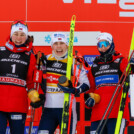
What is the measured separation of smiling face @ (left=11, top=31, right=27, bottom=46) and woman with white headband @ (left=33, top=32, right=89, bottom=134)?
0.34 metres

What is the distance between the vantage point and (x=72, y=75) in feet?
13.0

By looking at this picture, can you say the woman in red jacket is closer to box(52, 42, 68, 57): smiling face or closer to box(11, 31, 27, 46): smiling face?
box(52, 42, 68, 57): smiling face

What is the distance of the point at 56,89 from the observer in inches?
155

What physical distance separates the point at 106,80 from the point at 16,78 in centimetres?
98

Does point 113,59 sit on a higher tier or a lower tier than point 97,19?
lower

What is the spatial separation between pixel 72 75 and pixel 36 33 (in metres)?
1.39

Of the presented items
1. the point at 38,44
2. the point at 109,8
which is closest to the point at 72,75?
the point at 38,44

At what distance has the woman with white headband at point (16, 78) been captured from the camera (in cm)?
375

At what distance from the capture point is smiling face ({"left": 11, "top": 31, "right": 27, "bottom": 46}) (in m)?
3.96

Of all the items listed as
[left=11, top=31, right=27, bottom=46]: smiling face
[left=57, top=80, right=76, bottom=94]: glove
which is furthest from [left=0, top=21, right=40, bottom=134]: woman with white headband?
[left=57, top=80, right=76, bottom=94]: glove

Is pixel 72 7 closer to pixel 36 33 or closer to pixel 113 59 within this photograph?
pixel 36 33

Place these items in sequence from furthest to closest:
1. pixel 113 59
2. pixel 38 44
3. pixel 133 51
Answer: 1. pixel 38 44
2. pixel 113 59
3. pixel 133 51

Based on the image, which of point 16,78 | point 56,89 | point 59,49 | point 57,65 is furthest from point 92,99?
point 16,78

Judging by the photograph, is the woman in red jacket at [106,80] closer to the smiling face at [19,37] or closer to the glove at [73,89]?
the glove at [73,89]
